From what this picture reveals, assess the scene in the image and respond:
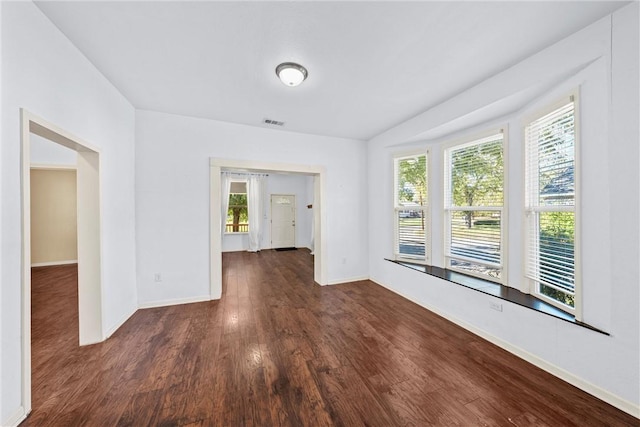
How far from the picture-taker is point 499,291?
2451 mm

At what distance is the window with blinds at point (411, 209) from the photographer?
3.64 meters

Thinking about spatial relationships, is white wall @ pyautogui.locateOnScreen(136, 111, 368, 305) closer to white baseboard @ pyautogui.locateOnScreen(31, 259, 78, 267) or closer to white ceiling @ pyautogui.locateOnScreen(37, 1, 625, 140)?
white ceiling @ pyautogui.locateOnScreen(37, 1, 625, 140)

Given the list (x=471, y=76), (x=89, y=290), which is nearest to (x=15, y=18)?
(x=89, y=290)

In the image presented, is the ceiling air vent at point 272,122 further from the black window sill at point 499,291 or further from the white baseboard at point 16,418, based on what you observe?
the white baseboard at point 16,418

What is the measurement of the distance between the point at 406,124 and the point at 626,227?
2.56 metres

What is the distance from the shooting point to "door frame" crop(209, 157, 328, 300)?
3.49 metres

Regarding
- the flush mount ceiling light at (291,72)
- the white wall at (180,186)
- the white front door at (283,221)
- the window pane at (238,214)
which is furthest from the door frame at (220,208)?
the window pane at (238,214)

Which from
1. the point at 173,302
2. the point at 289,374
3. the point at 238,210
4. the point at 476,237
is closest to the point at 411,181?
the point at 476,237

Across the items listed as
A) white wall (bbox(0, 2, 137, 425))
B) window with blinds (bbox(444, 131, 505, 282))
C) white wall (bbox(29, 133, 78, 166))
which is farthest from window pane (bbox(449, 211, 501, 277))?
white wall (bbox(29, 133, 78, 166))

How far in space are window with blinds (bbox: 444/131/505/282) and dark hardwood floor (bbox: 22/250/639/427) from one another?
0.87m

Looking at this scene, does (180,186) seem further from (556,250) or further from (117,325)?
(556,250)

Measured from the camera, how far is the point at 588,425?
144cm

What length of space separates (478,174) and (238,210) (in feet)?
22.5

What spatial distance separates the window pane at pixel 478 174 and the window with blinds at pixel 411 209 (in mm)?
475
